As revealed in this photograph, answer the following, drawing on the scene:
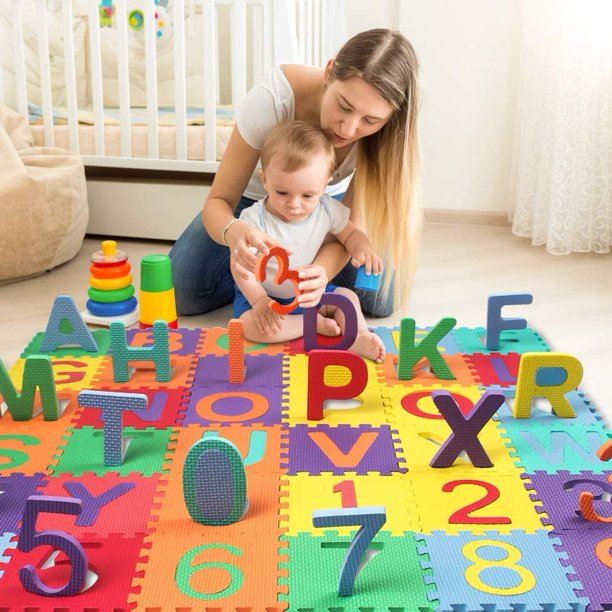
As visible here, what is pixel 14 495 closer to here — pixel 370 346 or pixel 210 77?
pixel 370 346

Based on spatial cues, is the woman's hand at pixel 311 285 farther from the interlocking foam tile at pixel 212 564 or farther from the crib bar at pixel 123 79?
the crib bar at pixel 123 79

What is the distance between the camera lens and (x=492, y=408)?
4.16 feet

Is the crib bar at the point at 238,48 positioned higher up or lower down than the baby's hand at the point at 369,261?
higher up

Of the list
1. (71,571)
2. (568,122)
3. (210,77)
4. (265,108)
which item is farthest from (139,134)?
(71,571)

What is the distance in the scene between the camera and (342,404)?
1.51m

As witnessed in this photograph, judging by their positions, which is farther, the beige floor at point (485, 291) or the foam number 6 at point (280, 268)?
the beige floor at point (485, 291)

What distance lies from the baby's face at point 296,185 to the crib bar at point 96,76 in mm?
→ 948

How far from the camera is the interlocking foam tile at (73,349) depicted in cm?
172

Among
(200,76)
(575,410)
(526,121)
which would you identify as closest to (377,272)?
(575,410)

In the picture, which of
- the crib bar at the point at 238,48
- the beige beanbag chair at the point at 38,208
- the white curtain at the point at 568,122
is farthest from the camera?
the white curtain at the point at 568,122

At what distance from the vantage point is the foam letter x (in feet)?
4.12

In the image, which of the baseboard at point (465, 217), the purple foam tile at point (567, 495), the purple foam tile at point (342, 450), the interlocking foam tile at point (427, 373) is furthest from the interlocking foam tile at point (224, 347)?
the baseboard at point (465, 217)

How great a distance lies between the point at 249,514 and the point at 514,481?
0.40 meters

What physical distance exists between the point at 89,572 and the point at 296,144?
2.96 feet
